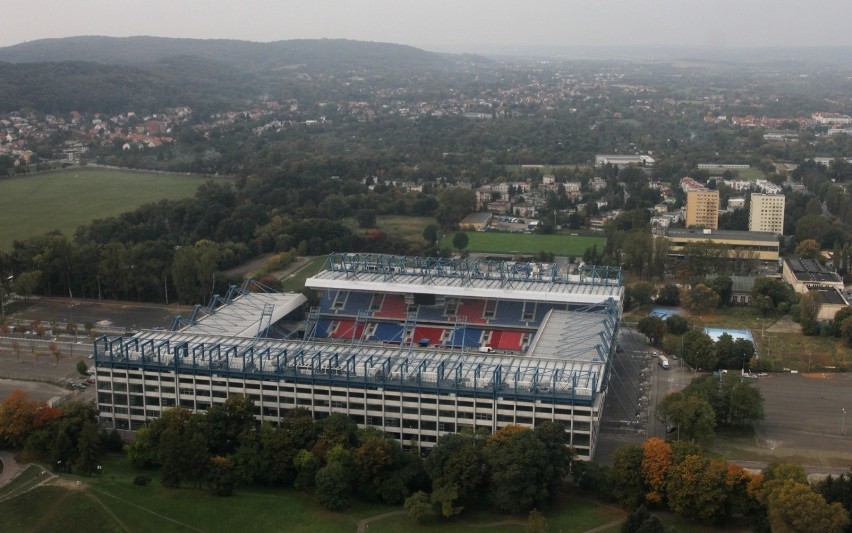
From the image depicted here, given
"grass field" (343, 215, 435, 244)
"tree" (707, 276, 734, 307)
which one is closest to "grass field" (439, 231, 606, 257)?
"grass field" (343, 215, 435, 244)

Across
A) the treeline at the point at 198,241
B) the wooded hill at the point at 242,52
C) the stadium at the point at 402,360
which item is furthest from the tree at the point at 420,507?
the wooded hill at the point at 242,52

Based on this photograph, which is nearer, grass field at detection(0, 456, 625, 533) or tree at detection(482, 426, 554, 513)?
grass field at detection(0, 456, 625, 533)

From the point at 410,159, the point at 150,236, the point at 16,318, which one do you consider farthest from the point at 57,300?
the point at 410,159

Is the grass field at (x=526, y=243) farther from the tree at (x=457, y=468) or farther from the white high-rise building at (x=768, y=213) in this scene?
the tree at (x=457, y=468)

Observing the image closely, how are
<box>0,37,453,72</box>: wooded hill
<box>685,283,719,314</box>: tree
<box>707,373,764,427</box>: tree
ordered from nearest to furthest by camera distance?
<box>707,373,764,427</box>: tree < <box>685,283,719,314</box>: tree < <box>0,37,453,72</box>: wooded hill

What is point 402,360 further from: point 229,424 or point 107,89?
point 107,89

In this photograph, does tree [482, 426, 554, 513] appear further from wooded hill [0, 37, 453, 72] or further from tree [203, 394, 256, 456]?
wooded hill [0, 37, 453, 72]

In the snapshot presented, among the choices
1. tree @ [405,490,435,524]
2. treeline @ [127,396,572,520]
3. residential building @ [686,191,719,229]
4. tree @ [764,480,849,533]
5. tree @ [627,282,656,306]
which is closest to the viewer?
tree @ [764,480,849,533]

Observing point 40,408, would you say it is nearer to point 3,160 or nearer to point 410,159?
point 3,160
